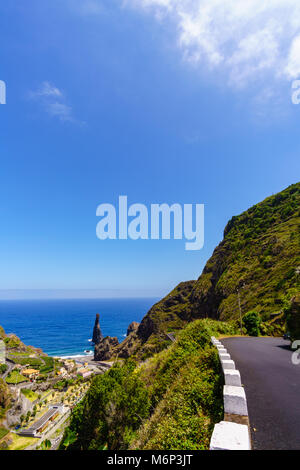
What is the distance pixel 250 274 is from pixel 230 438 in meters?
50.9

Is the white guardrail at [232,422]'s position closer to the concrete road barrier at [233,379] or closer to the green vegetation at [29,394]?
the concrete road barrier at [233,379]

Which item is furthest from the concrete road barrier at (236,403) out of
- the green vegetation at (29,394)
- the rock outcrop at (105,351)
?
the rock outcrop at (105,351)

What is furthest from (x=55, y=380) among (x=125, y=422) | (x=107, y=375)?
(x=125, y=422)

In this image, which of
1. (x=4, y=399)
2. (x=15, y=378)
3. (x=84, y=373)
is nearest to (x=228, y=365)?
(x=4, y=399)

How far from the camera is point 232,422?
156 inches

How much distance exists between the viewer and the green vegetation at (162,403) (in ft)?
17.3

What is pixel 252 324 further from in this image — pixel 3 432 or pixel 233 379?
pixel 3 432

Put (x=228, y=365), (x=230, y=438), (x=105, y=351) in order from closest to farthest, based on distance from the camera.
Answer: (x=230, y=438)
(x=228, y=365)
(x=105, y=351)

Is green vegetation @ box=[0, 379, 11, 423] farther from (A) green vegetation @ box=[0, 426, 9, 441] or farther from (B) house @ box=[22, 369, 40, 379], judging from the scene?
(B) house @ box=[22, 369, 40, 379]

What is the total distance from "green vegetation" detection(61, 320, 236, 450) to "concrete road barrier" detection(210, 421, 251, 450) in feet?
4.79

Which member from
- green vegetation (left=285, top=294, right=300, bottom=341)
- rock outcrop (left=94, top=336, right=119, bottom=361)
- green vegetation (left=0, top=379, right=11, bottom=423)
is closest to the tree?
green vegetation (left=285, top=294, right=300, bottom=341)

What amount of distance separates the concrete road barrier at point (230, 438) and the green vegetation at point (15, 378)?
3830 inches

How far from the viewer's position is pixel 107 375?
21016mm

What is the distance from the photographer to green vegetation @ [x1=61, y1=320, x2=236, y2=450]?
17.3ft
